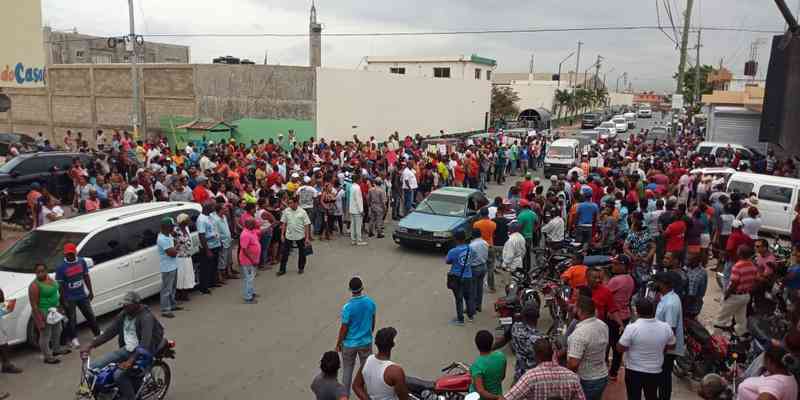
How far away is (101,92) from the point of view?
3102cm

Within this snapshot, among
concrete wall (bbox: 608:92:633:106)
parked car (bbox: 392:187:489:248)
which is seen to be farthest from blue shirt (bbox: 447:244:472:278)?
concrete wall (bbox: 608:92:633:106)

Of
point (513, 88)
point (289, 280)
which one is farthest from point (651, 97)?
point (289, 280)

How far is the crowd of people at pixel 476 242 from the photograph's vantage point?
234 inches

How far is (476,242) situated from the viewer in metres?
9.58

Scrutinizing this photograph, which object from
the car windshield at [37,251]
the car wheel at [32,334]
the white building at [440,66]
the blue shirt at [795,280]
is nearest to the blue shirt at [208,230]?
the car windshield at [37,251]

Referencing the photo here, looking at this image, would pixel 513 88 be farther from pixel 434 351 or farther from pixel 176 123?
pixel 434 351

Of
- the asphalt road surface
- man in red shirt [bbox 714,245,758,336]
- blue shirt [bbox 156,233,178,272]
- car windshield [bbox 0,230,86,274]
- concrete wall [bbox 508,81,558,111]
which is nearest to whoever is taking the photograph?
the asphalt road surface

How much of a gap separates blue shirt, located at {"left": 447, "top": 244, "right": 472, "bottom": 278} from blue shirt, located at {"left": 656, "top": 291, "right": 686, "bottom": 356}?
322 centimetres

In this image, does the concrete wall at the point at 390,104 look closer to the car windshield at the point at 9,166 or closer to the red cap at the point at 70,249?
the car windshield at the point at 9,166

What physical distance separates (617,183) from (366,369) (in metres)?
11.0

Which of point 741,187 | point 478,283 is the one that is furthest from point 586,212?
point 741,187

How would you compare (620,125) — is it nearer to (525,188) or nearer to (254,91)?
(254,91)

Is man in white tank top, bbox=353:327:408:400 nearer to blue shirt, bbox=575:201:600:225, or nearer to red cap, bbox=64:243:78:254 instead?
red cap, bbox=64:243:78:254

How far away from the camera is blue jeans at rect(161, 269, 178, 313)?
9.66 metres
